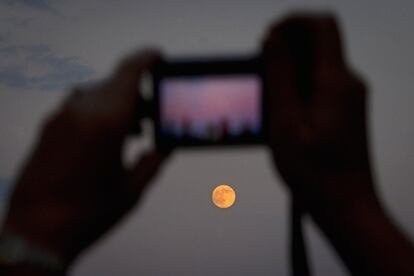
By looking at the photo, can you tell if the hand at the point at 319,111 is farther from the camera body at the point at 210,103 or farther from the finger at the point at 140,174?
the finger at the point at 140,174

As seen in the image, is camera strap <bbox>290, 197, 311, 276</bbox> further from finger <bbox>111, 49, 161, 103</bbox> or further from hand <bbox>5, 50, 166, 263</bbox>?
finger <bbox>111, 49, 161, 103</bbox>

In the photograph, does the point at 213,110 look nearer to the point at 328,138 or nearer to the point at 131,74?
the point at 131,74

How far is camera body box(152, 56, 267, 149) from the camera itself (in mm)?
2988

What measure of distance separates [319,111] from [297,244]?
673 millimetres

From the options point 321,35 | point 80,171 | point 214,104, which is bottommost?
point 80,171

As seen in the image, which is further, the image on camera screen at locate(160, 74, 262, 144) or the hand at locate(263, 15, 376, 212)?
the image on camera screen at locate(160, 74, 262, 144)

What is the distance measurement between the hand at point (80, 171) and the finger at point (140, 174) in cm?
4

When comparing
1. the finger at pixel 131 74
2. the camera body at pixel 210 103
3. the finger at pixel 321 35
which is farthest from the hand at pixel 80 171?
the finger at pixel 321 35

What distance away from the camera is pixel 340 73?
2.32 metres

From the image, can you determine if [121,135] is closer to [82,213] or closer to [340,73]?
[82,213]

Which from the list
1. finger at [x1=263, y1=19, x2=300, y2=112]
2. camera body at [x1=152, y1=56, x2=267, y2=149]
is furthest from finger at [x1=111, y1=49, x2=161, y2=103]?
finger at [x1=263, y1=19, x2=300, y2=112]

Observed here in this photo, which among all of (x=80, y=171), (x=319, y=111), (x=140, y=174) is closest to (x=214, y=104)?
(x=140, y=174)

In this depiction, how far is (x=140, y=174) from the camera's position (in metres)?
2.70

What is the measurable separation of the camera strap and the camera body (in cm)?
54
